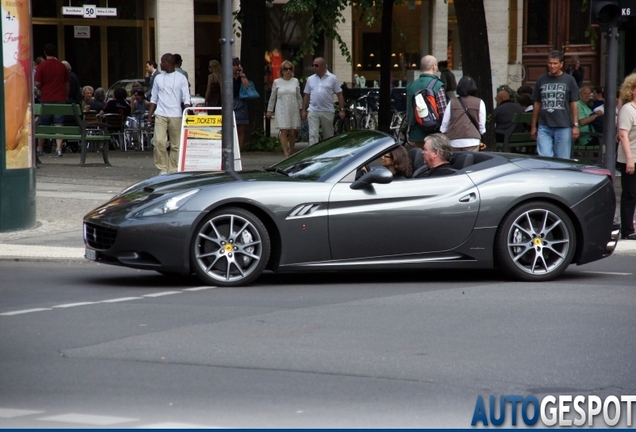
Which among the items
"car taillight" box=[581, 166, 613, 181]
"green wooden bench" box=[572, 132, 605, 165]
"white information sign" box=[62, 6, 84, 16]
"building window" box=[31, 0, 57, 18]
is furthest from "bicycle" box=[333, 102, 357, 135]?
"car taillight" box=[581, 166, 613, 181]

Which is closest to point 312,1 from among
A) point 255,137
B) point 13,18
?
point 255,137

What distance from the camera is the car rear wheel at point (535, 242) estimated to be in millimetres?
9805

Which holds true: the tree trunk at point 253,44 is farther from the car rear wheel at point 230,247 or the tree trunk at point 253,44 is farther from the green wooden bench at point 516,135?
the car rear wheel at point 230,247

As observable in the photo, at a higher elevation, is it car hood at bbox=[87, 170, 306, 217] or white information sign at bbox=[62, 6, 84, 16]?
white information sign at bbox=[62, 6, 84, 16]

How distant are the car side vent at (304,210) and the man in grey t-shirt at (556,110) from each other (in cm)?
578

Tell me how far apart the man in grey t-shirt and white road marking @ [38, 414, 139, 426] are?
32.2ft

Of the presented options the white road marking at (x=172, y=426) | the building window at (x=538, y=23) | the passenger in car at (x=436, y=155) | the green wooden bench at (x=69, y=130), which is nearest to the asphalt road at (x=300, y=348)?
the white road marking at (x=172, y=426)

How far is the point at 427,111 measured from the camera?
523 inches

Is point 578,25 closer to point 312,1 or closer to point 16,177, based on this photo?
point 312,1

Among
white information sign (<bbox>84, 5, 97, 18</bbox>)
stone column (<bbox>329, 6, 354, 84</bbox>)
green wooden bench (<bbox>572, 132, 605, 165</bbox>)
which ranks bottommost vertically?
green wooden bench (<bbox>572, 132, 605, 165</bbox>)

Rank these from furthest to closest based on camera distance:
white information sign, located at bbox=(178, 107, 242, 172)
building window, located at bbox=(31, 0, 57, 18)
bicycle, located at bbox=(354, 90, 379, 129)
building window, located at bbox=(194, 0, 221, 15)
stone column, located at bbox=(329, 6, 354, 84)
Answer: stone column, located at bbox=(329, 6, 354, 84) → building window, located at bbox=(194, 0, 221, 15) → building window, located at bbox=(31, 0, 57, 18) → bicycle, located at bbox=(354, 90, 379, 129) → white information sign, located at bbox=(178, 107, 242, 172)

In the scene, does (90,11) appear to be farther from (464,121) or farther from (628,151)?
(628,151)

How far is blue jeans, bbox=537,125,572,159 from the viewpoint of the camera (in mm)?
14492

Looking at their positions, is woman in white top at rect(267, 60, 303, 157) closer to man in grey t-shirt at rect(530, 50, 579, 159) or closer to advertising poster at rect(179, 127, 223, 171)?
advertising poster at rect(179, 127, 223, 171)
